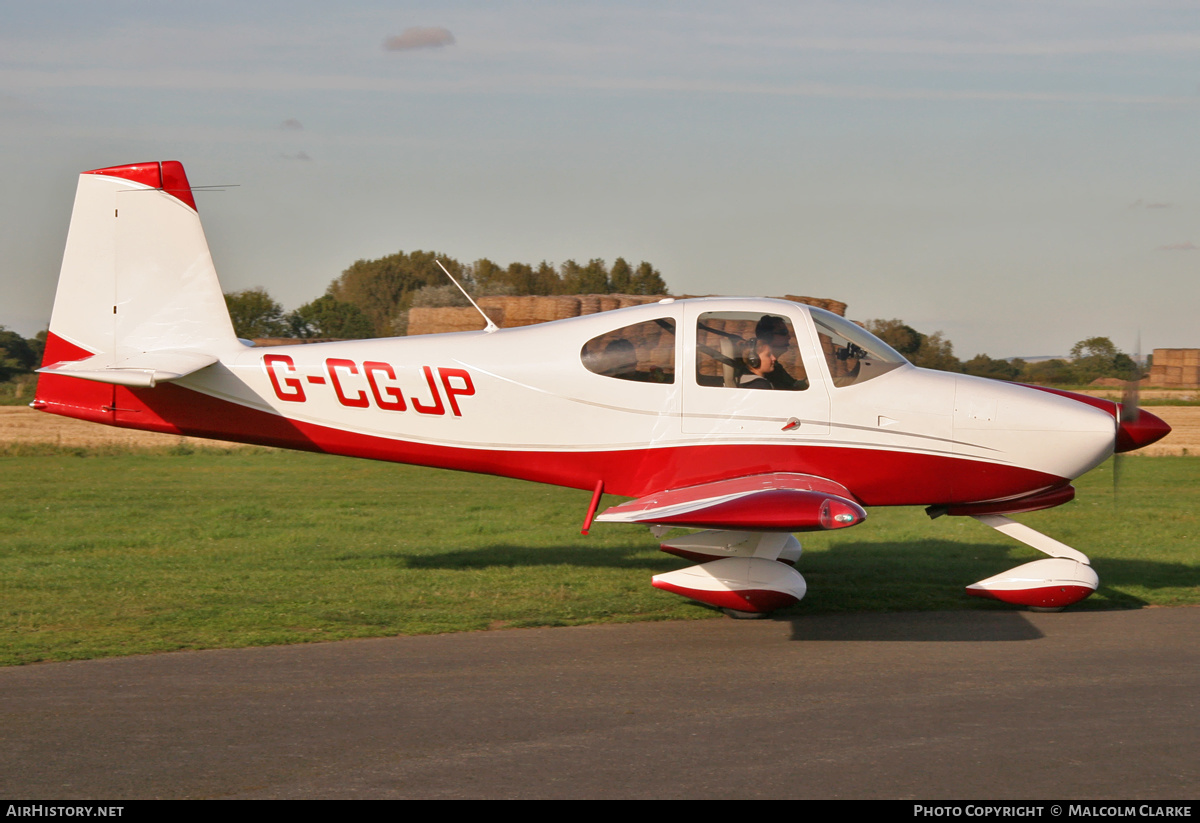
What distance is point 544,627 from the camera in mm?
7266

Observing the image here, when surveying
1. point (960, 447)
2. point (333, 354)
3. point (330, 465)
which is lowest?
point (330, 465)

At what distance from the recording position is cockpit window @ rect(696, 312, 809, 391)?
768 centimetres

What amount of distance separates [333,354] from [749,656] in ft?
13.7

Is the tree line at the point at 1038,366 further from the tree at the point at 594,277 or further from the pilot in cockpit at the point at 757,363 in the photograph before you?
the tree at the point at 594,277

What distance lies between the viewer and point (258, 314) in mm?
40469

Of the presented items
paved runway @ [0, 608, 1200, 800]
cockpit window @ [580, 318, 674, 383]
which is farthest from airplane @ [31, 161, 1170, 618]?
paved runway @ [0, 608, 1200, 800]

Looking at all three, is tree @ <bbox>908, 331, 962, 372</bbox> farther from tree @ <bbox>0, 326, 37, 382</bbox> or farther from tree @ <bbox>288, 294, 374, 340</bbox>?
tree @ <bbox>0, 326, 37, 382</bbox>

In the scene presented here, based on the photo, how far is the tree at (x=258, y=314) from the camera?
118 ft

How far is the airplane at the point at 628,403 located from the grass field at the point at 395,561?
3.15 ft

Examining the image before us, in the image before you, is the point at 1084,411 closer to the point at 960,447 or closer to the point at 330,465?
the point at 960,447

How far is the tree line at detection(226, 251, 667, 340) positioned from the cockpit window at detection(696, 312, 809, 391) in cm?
1747

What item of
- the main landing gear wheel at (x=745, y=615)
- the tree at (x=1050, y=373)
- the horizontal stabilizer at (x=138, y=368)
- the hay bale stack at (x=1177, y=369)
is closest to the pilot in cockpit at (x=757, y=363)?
the main landing gear wheel at (x=745, y=615)
